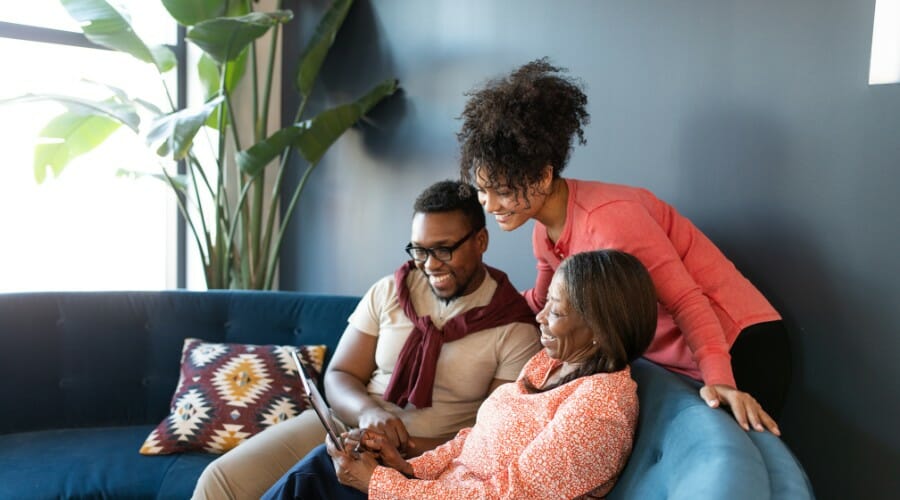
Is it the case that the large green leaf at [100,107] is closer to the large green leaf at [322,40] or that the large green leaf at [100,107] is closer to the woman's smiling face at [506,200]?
the large green leaf at [322,40]

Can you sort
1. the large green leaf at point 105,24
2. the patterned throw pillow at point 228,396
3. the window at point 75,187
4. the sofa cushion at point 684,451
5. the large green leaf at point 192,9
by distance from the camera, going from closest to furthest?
the sofa cushion at point 684,451
the patterned throw pillow at point 228,396
the large green leaf at point 105,24
the large green leaf at point 192,9
the window at point 75,187

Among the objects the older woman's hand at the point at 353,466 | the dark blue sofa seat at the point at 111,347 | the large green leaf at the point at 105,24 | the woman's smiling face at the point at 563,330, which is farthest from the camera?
the large green leaf at the point at 105,24

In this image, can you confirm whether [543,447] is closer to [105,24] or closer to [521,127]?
[521,127]

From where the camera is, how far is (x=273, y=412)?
2.84m

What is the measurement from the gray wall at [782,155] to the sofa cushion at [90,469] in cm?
134

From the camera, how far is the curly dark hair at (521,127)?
2064 mm

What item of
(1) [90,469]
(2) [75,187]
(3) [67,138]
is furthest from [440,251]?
(2) [75,187]

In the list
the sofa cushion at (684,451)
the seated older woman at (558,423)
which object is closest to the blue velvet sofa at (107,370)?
the seated older woman at (558,423)

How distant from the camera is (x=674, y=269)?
6.25 feet

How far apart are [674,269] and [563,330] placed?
311 mm

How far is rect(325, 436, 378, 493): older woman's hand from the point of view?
1.89 meters

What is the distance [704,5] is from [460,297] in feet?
3.49

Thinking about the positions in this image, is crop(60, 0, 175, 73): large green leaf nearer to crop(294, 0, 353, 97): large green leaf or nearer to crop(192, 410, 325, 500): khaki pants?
crop(294, 0, 353, 97): large green leaf

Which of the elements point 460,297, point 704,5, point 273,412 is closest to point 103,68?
point 273,412
